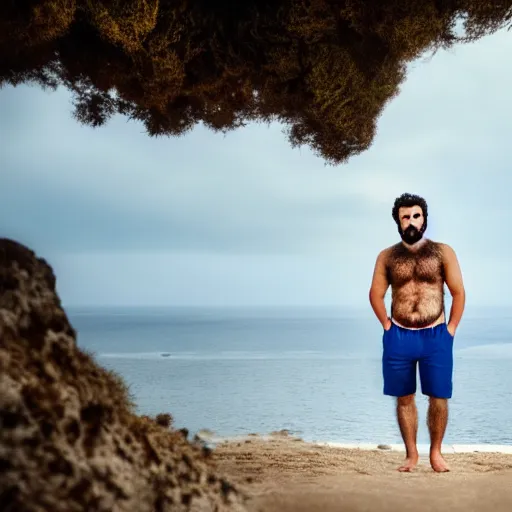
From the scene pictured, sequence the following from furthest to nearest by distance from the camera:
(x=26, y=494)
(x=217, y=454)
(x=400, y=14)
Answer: (x=217, y=454), (x=400, y=14), (x=26, y=494)

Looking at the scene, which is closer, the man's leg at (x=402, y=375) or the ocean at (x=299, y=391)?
the man's leg at (x=402, y=375)

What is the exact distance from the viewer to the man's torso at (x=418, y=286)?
5574 mm

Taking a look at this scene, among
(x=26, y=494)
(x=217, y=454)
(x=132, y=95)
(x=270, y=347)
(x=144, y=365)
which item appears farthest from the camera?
(x=270, y=347)

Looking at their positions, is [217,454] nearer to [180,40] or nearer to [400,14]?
[180,40]

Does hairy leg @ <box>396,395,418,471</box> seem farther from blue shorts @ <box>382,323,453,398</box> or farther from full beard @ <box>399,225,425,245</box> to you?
full beard @ <box>399,225,425,245</box>

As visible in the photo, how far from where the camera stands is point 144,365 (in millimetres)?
20109

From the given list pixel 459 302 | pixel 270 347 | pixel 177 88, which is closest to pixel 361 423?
pixel 459 302

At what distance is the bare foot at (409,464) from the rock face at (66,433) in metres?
1.95

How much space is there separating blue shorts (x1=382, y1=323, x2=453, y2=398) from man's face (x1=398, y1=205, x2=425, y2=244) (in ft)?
2.39

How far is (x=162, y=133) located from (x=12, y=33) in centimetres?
233

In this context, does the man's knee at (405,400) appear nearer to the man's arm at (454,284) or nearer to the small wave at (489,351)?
the man's arm at (454,284)

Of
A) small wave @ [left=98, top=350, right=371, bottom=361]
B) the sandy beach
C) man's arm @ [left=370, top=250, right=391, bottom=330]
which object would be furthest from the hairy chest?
small wave @ [left=98, top=350, right=371, bottom=361]

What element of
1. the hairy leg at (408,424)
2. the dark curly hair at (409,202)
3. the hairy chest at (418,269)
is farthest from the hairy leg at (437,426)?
the dark curly hair at (409,202)

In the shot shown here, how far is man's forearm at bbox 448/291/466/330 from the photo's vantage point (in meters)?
5.61
